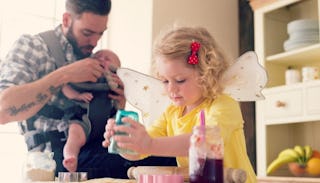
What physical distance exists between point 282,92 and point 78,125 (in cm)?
158

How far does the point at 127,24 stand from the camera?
129 inches

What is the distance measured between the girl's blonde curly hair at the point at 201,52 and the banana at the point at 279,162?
1.52 m

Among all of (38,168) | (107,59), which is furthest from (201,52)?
(107,59)

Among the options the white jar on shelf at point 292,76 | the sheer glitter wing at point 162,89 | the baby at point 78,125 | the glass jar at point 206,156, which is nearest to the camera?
the glass jar at point 206,156

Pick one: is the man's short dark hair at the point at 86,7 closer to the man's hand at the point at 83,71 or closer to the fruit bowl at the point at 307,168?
the man's hand at the point at 83,71

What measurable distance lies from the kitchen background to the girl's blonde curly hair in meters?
1.19

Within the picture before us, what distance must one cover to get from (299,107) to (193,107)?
1.51m

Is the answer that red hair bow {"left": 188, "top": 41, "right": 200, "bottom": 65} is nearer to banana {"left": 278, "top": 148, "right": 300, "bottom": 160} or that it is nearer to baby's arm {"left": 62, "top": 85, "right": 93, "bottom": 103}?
baby's arm {"left": 62, "top": 85, "right": 93, "bottom": 103}

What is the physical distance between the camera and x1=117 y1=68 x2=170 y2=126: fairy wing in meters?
2.07

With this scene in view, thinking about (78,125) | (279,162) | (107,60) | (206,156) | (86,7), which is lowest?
(279,162)

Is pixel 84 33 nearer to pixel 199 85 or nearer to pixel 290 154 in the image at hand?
pixel 199 85

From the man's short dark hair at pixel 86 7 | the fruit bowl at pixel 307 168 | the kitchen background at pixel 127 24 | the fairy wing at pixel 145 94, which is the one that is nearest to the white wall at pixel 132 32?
the kitchen background at pixel 127 24

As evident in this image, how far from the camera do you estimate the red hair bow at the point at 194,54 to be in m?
1.63

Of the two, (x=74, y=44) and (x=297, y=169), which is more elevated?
(x=74, y=44)
